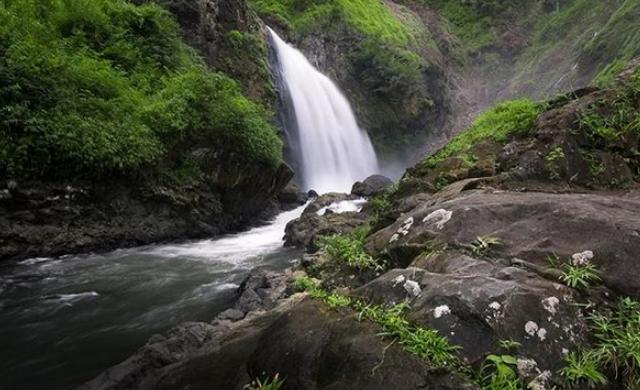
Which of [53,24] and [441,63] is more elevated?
[53,24]

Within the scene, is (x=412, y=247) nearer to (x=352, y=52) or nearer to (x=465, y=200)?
(x=465, y=200)

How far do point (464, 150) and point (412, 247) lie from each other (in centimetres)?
388

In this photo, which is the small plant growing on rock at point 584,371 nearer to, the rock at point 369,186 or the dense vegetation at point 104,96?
the dense vegetation at point 104,96

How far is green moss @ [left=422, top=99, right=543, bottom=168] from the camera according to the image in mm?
7465

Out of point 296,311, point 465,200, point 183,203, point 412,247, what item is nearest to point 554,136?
point 465,200

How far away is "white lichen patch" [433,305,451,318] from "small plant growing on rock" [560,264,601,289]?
97cm

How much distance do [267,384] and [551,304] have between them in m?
2.12

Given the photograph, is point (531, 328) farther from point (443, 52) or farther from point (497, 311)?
point (443, 52)

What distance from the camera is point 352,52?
93.4 feet

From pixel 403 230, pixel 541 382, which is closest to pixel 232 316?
pixel 403 230

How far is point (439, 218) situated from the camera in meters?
5.01

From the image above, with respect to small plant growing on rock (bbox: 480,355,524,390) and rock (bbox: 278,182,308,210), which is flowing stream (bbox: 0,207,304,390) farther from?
rock (bbox: 278,182,308,210)

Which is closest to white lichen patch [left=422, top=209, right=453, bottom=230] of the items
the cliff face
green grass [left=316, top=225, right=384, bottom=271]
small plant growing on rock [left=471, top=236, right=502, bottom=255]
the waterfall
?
small plant growing on rock [left=471, top=236, right=502, bottom=255]

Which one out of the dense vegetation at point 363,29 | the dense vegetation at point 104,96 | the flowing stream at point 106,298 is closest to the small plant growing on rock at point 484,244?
the flowing stream at point 106,298
